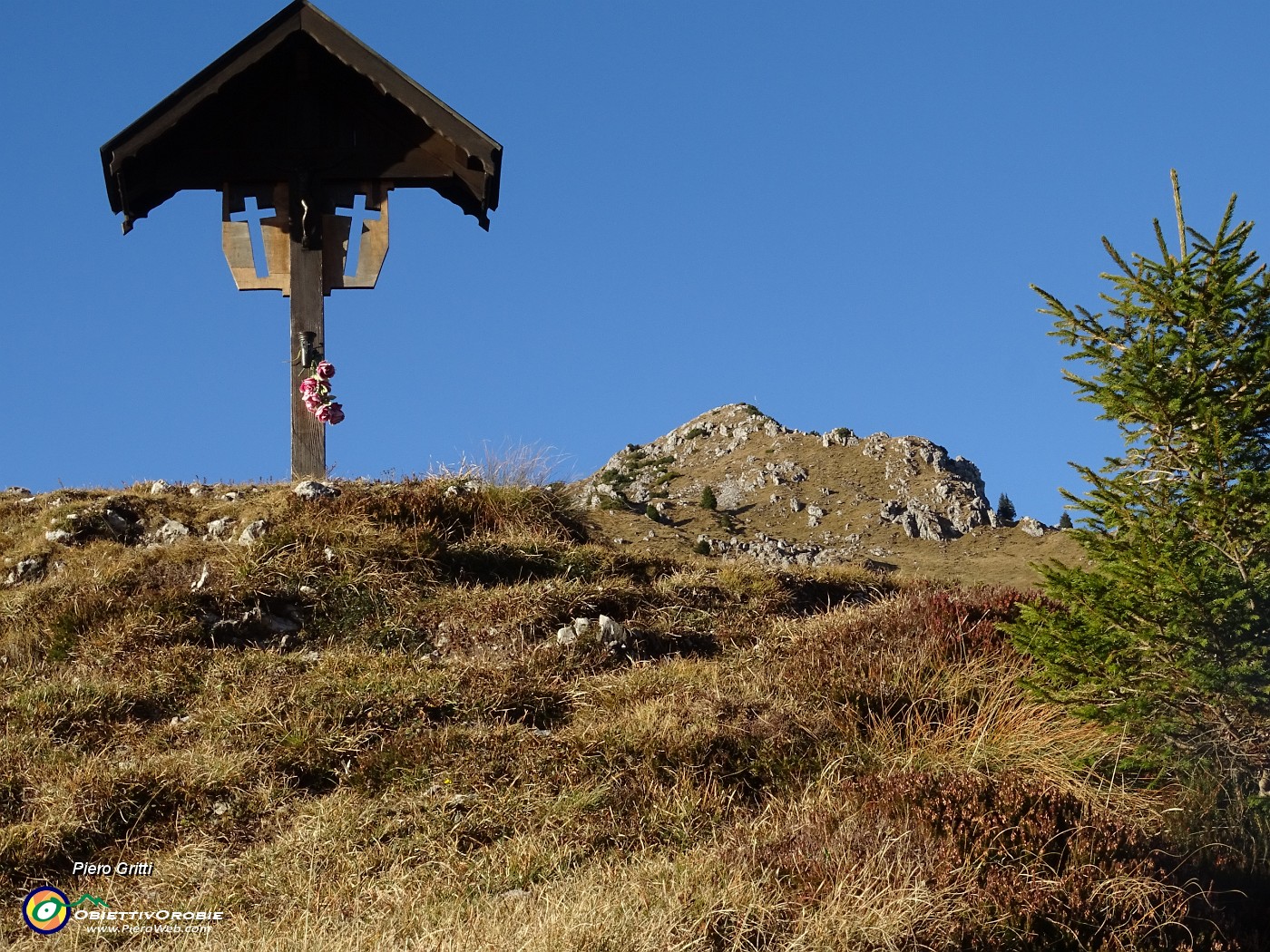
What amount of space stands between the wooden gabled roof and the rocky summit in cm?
1149

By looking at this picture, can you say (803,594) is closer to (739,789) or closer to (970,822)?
(739,789)

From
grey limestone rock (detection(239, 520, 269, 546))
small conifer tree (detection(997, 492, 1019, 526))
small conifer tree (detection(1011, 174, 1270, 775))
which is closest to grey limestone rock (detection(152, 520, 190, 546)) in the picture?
grey limestone rock (detection(239, 520, 269, 546))

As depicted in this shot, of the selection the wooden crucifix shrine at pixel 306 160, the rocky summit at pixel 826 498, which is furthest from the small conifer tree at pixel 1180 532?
the rocky summit at pixel 826 498

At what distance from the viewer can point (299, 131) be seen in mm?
14234

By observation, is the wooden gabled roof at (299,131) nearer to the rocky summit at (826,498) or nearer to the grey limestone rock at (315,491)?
the grey limestone rock at (315,491)

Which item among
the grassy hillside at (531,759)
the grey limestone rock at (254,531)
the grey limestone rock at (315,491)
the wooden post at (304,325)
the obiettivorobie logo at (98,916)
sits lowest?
the obiettivorobie logo at (98,916)

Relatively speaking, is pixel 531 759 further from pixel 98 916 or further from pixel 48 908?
pixel 48 908

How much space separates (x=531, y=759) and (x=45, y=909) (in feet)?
8.59

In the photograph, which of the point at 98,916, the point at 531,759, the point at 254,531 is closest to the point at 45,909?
the point at 98,916

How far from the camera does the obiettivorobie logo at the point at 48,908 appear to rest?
6238 mm

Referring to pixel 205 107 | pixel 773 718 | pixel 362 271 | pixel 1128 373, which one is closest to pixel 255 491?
pixel 362 271

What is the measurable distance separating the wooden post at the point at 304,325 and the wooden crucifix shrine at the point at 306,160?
11 mm

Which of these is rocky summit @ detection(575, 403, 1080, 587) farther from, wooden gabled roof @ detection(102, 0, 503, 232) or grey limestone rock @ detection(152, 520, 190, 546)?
grey limestone rock @ detection(152, 520, 190, 546)

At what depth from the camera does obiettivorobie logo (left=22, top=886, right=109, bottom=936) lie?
624 cm
